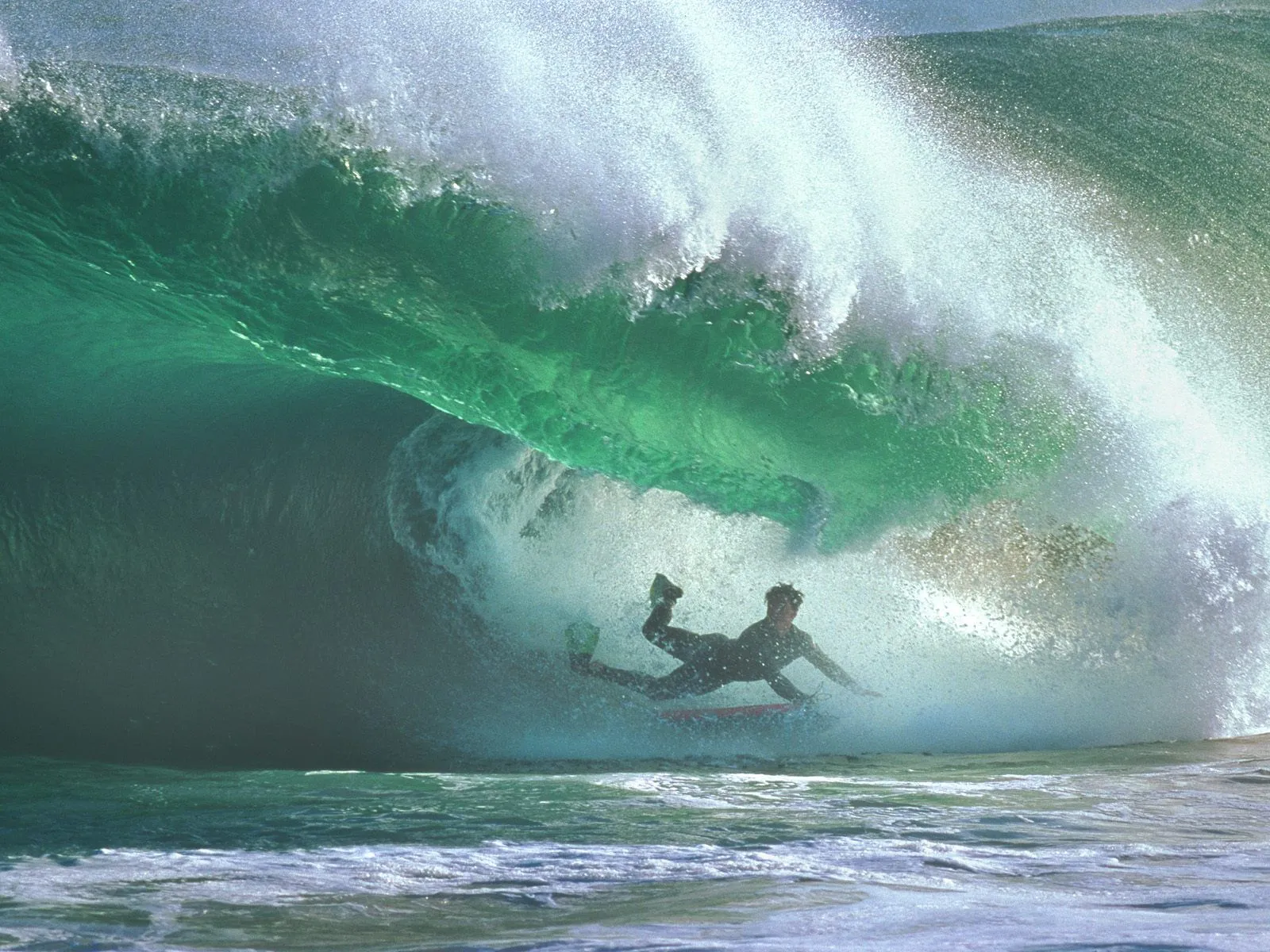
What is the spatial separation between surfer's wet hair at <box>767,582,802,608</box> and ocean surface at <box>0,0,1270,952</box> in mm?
124

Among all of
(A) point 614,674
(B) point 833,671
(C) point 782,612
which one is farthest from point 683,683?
(B) point 833,671

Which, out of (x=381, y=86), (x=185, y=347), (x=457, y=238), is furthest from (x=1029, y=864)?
(x=185, y=347)

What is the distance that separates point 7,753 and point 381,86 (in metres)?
A: 3.54

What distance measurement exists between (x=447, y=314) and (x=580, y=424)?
84 cm

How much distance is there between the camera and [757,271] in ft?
18.0

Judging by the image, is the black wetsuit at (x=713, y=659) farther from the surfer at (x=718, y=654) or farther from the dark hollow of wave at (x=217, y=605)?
the dark hollow of wave at (x=217, y=605)

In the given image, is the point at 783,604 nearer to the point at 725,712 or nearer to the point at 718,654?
the point at 718,654

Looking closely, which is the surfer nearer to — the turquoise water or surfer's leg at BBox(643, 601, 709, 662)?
surfer's leg at BBox(643, 601, 709, 662)

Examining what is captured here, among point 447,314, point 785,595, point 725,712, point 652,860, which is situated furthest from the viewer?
point 785,595

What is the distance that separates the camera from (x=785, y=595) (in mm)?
6316

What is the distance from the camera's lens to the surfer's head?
628 centimetres

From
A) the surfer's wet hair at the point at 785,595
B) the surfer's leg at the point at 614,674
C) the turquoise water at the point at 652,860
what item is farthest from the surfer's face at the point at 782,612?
the turquoise water at the point at 652,860

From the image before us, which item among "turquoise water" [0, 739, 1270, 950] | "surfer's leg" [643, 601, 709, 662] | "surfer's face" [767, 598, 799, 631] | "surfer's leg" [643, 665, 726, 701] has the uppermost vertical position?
"surfer's face" [767, 598, 799, 631]

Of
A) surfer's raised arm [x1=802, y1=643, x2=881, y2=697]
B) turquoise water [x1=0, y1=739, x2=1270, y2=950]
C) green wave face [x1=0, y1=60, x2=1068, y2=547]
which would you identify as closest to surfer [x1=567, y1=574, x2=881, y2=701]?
surfer's raised arm [x1=802, y1=643, x2=881, y2=697]
